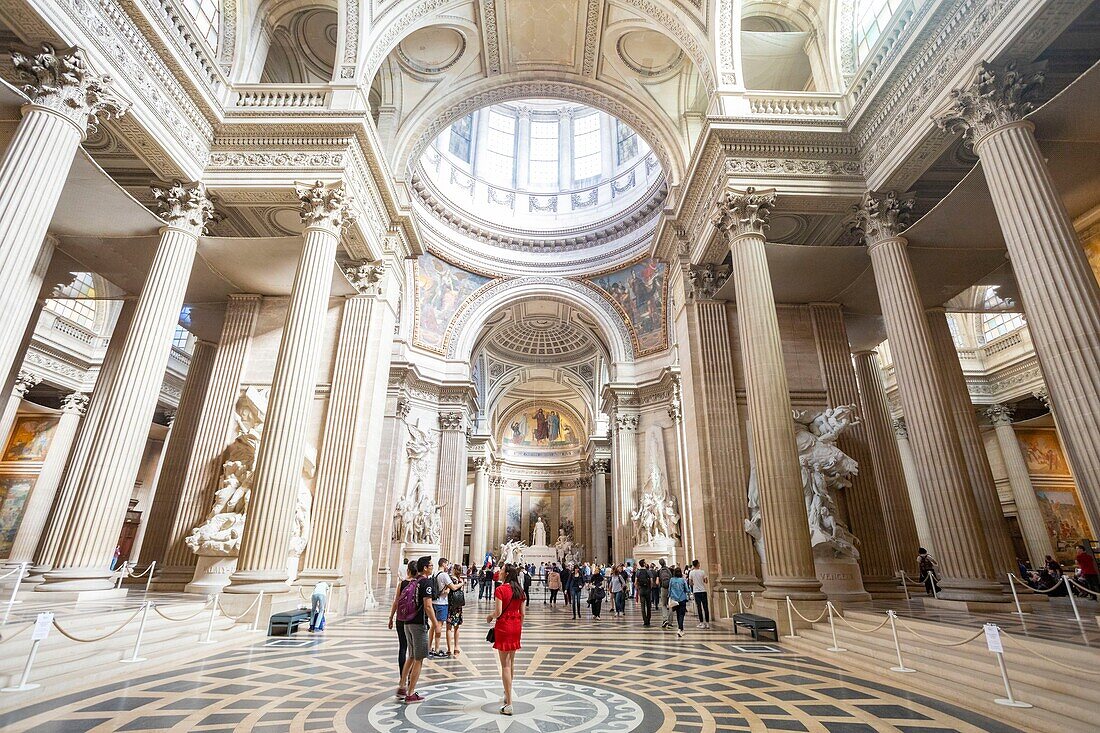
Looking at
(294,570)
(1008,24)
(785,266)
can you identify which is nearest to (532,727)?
(294,570)

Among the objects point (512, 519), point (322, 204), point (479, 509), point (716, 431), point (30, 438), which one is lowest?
point (512, 519)

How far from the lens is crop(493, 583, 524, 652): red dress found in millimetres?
4004

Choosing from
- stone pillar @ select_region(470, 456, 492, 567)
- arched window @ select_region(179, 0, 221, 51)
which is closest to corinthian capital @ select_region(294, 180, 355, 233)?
arched window @ select_region(179, 0, 221, 51)

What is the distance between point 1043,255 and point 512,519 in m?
35.1

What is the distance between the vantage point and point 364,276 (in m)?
11.4

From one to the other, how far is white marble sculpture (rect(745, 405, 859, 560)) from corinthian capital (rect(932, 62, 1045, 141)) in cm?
468

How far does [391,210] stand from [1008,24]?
1086cm

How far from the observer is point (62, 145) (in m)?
6.46

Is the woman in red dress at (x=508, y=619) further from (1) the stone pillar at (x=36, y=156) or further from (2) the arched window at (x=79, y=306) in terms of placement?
(2) the arched window at (x=79, y=306)

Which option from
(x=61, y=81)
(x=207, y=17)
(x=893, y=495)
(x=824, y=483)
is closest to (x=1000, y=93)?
(x=824, y=483)

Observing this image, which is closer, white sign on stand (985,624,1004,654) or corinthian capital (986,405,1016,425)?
white sign on stand (985,624,1004,654)

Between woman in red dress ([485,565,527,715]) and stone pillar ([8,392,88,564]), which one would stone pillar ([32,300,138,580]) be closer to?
stone pillar ([8,392,88,564])

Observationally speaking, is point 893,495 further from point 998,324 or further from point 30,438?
point 30,438

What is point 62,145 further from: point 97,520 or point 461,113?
point 461,113
